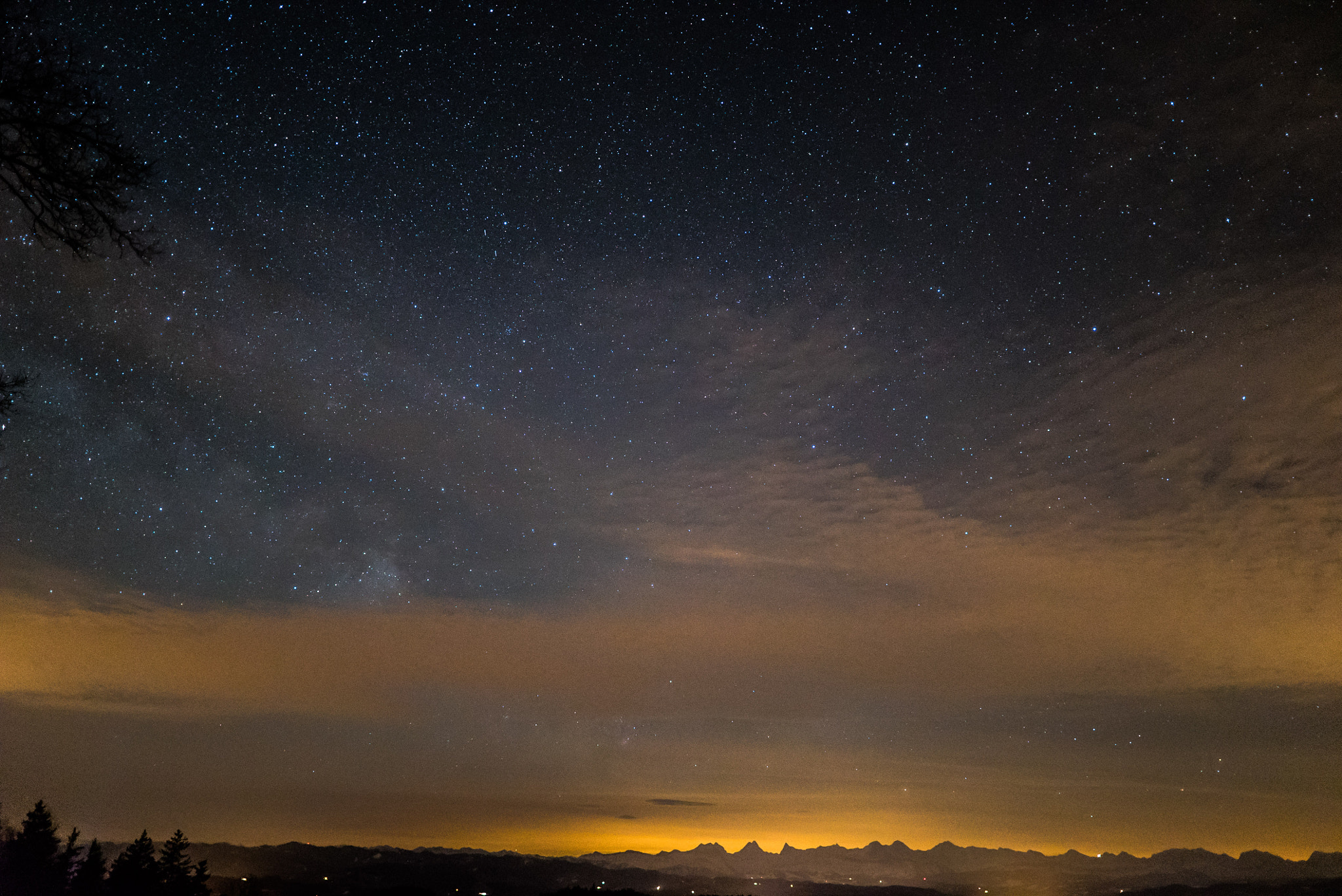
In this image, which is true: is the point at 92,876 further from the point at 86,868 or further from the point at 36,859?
the point at 36,859

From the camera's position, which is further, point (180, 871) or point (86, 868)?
point (180, 871)

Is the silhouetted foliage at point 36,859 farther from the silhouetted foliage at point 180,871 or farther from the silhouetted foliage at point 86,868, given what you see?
the silhouetted foliage at point 180,871

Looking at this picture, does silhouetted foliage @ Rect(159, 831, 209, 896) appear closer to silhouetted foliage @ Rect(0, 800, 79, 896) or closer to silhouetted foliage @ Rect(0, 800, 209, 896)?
silhouetted foliage @ Rect(0, 800, 209, 896)

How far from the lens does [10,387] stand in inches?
134

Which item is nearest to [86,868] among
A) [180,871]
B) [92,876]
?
[92,876]

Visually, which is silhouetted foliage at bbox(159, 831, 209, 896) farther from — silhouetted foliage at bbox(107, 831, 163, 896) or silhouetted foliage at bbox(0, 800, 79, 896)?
silhouetted foliage at bbox(0, 800, 79, 896)

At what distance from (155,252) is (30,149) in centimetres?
62

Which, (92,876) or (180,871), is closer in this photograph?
(92,876)

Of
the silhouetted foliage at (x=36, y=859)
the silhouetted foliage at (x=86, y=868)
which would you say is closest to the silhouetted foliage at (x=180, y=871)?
the silhouetted foliage at (x=86, y=868)

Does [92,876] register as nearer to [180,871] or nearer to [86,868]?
[86,868]

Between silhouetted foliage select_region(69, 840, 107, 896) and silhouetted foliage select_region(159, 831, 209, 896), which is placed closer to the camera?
silhouetted foliage select_region(69, 840, 107, 896)

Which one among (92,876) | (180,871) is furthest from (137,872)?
(180,871)

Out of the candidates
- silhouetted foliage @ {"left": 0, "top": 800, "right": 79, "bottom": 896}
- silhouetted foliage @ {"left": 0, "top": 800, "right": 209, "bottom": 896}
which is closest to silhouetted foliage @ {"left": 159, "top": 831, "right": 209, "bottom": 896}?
silhouetted foliage @ {"left": 0, "top": 800, "right": 209, "bottom": 896}

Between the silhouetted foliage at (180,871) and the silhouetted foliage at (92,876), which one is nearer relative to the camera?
the silhouetted foliage at (92,876)
